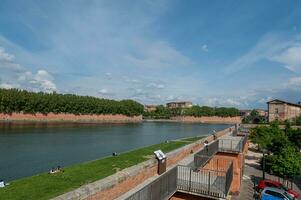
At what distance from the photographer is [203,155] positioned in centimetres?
1642

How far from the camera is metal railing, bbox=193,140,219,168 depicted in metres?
14.7

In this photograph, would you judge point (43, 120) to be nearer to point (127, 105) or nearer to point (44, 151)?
point (127, 105)

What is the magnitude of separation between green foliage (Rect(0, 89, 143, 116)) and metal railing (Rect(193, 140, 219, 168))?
8876 centimetres

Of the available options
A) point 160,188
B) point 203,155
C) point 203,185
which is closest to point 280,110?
point 203,155

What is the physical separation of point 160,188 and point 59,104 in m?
112

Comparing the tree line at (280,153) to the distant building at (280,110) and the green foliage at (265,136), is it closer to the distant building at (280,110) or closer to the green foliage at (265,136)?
the green foliage at (265,136)

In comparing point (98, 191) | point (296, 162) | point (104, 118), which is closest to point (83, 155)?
point (296, 162)

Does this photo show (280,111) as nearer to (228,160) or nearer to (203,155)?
(228,160)

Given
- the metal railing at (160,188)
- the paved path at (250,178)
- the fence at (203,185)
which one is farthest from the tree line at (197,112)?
the metal railing at (160,188)

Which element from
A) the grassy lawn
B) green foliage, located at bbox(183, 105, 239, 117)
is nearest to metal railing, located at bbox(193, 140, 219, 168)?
the grassy lawn

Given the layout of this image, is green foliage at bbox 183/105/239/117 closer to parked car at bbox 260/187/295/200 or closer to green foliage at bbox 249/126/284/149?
green foliage at bbox 249/126/284/149

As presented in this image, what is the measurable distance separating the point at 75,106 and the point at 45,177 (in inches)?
4344

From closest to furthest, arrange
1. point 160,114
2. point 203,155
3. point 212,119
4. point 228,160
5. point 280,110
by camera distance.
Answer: point 203,155 < point 228,160 < point 280,110 < point 212,119 < point 160,114

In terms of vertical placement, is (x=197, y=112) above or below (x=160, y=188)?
above
